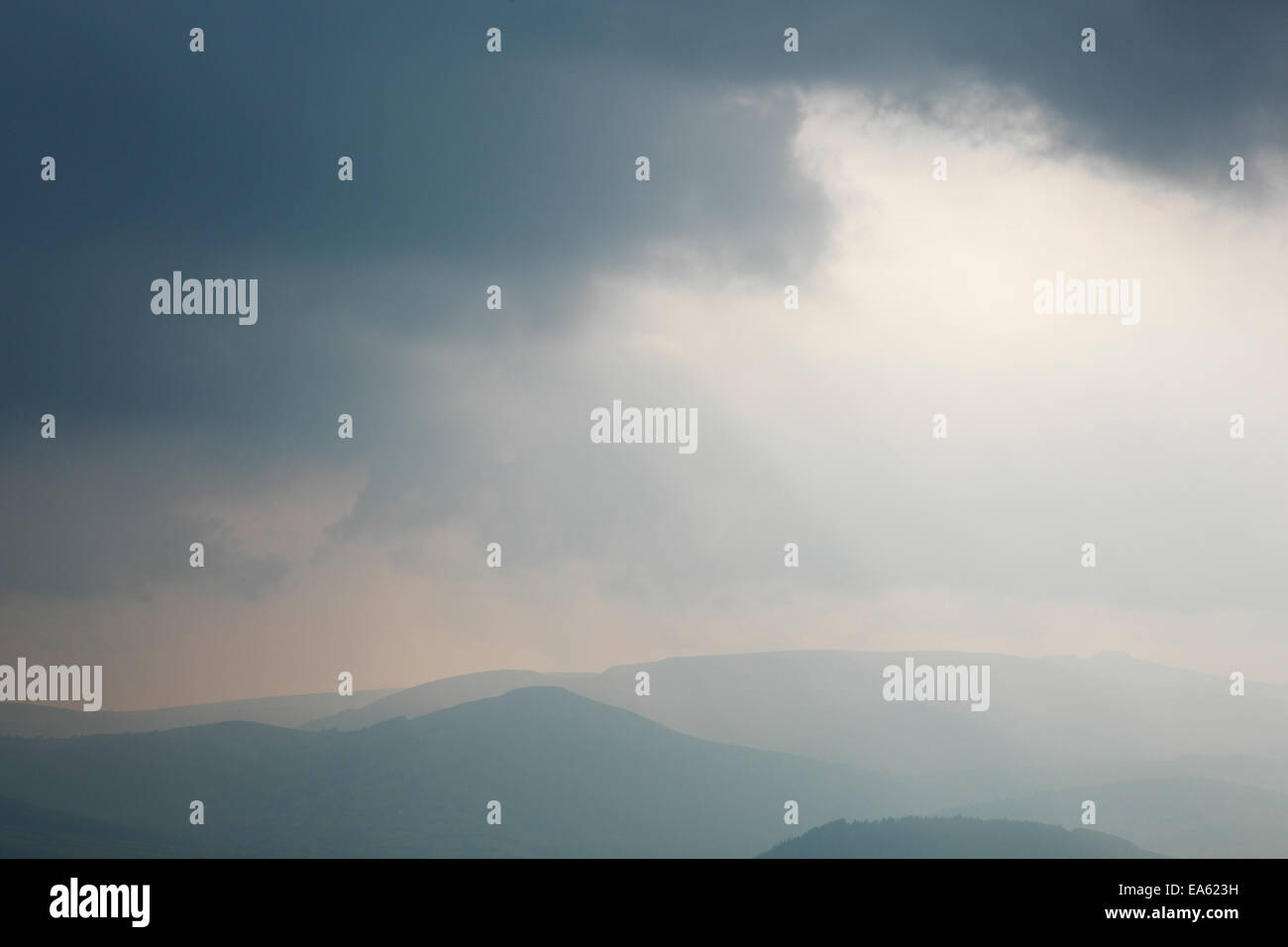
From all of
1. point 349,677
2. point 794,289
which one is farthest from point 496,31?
point 349,677

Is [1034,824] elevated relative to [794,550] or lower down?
lower down

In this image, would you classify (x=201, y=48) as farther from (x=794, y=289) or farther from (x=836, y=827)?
(x=836, y=827)

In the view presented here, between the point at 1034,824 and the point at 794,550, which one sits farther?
the point at 1034,824

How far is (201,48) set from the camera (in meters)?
23.8

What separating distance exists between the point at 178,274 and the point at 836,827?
53345 millimetres

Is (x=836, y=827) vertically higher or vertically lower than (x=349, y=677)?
lower
